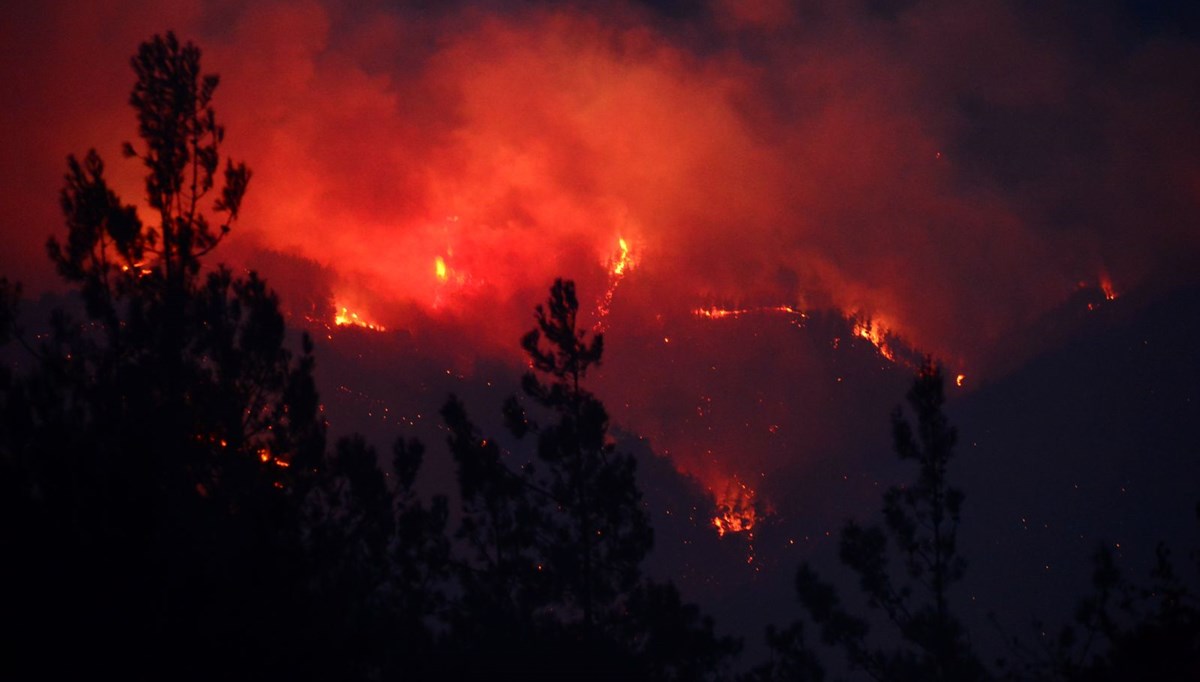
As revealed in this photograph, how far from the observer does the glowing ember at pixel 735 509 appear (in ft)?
310

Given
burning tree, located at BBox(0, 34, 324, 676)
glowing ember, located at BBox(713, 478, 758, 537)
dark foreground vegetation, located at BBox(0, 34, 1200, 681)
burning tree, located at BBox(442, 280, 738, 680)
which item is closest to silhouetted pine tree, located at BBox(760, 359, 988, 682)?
dark foreground vegetation, located at BBox(0, 34, 1200, 681)

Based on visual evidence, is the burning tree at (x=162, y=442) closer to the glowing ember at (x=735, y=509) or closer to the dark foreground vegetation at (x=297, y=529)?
the dark foreground vegetation at (x=297, y=529)

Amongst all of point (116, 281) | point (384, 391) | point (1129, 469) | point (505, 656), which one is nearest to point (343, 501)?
point (505, 656)

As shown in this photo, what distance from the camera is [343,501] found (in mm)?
17828

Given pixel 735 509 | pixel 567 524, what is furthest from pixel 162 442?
pixel 735 509

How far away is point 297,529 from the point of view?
42.4 feet

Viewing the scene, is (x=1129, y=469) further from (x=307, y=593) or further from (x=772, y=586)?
(x=307, y=593)

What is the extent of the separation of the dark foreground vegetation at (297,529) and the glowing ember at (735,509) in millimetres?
68011

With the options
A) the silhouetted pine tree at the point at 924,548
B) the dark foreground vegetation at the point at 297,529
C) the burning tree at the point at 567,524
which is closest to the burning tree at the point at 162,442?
the dark foreground vegetation at the point at 297,529

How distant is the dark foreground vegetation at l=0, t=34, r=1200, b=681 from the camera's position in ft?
33.9

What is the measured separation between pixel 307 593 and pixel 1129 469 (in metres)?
95.7

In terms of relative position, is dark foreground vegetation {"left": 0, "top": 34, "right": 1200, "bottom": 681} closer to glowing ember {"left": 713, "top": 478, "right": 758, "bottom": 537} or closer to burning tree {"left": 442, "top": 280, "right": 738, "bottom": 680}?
burning tree {"left": 442, "top": 280, "right": 738, "bottom": 680}

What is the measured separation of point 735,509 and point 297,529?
86807mm

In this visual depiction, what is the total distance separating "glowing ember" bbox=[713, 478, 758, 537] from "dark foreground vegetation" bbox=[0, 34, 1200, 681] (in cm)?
6801
